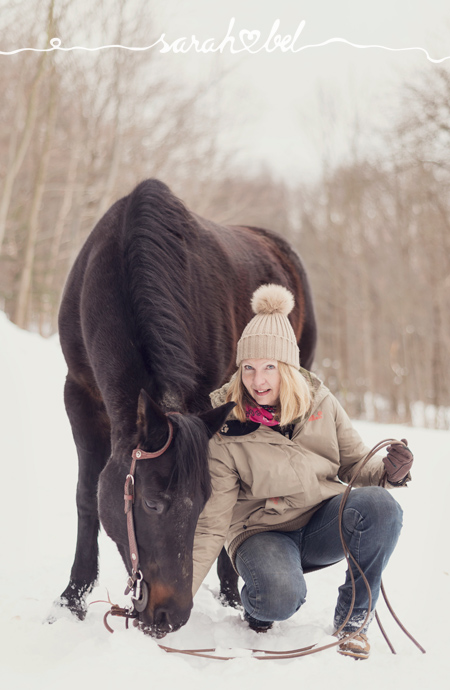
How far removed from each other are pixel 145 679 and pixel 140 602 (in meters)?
0.27

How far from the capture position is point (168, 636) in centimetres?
247

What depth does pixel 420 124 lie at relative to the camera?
12.4 metres

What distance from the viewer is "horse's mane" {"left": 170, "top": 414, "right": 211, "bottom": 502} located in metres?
2.07

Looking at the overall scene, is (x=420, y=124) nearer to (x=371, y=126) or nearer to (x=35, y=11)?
(x=371, y=126)

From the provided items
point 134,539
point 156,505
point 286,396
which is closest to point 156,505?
point 156,505

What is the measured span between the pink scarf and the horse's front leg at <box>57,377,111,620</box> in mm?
955

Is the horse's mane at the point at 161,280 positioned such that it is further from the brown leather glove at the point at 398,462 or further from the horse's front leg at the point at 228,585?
the horse's front leg at the point at 228,585

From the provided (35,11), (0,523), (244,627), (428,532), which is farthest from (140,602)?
(35,11)

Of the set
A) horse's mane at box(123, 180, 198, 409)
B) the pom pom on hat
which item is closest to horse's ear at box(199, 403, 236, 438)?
horse's mane at box(123, 180, 198, 409)

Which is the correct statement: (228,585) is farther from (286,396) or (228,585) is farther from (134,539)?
(286,396)

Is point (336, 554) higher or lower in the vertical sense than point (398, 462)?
lower

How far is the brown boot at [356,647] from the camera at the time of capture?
2.22 metres

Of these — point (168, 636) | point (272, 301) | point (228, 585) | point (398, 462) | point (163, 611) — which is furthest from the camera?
point (228, 585)

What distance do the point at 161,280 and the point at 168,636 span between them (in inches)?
62.9
